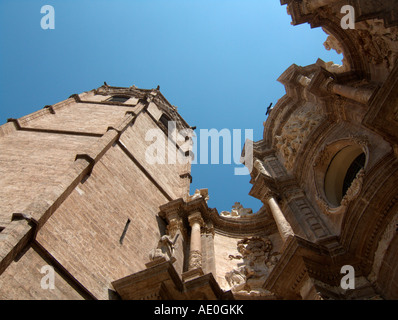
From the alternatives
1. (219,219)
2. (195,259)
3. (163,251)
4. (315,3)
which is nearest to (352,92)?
(315,3)

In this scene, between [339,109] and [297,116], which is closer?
[339,109]

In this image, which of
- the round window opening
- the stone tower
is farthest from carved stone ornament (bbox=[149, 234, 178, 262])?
the round window opening

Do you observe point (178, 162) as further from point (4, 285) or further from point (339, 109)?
point (4, 285)

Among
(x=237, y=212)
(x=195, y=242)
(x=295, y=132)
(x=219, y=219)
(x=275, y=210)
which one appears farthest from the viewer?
(x=237, y=212)

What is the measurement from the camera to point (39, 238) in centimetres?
759

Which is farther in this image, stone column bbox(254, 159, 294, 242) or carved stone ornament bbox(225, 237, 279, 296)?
carved stone ornament bbox(225, 237, 279, 296)

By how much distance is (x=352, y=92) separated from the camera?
370 inches

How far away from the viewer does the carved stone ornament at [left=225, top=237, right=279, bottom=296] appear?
998cm

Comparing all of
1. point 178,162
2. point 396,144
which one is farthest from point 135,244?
point 178,162

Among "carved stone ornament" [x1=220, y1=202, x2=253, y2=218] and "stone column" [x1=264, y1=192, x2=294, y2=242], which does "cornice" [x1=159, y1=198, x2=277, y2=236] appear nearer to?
"carved stone ornament" [x1=220, y1=202, x2=253, y2=218]

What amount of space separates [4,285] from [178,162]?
13437mm

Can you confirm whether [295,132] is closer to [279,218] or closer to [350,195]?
[279,218]

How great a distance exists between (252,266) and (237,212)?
380cm

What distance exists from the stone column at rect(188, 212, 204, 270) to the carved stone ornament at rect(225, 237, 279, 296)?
3.47 feet
